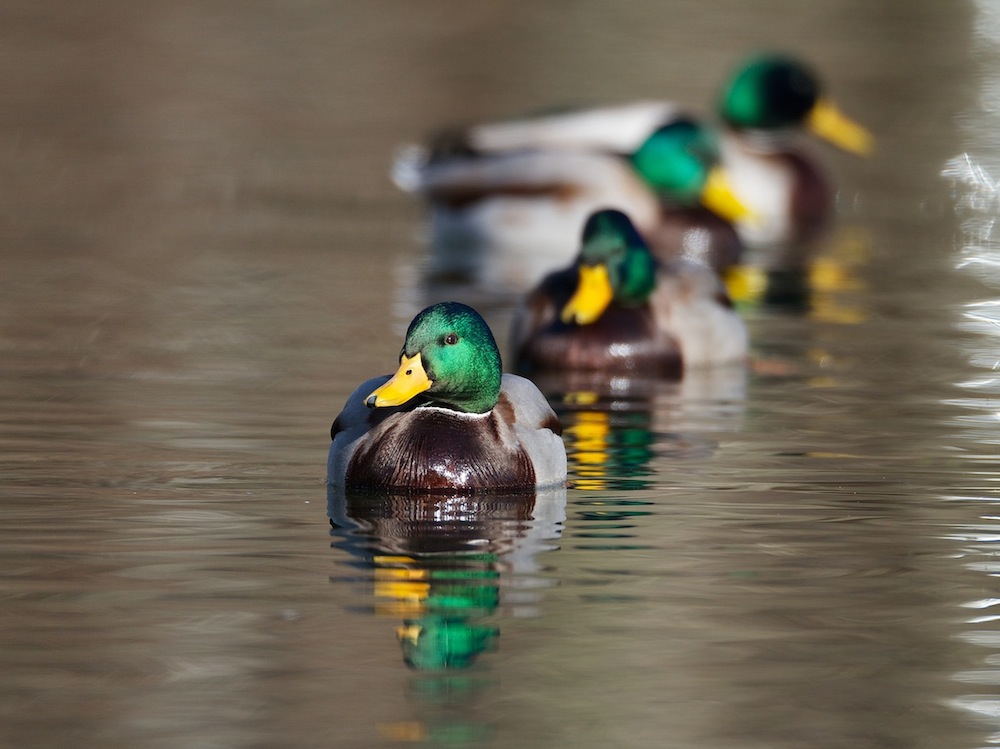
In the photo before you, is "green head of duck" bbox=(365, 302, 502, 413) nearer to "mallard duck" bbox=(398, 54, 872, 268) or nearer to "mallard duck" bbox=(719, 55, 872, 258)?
"mallard duck" bbox=(398, 54, 872, 268)

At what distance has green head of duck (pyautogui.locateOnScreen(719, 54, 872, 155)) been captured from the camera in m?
19.5

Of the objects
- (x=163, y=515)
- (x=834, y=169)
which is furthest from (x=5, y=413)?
(x=834, y=169)

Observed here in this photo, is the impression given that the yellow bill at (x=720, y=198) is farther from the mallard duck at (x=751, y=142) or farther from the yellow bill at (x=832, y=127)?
the yellow bill at (x=832, y=127)

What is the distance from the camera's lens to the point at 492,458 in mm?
7965

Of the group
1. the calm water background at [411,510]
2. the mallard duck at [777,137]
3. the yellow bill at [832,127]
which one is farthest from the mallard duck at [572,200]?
the yellow bill at [832,127]

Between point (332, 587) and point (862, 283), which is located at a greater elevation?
point (862, 283)

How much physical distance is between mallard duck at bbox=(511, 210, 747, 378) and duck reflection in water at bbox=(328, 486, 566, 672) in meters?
3.08

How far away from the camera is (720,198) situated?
16.0 metres

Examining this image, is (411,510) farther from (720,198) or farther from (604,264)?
(720,198)

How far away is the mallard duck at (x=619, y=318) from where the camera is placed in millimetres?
11242

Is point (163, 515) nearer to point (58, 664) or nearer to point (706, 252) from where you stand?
point (58, 664)

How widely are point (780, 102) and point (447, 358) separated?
12077 mm

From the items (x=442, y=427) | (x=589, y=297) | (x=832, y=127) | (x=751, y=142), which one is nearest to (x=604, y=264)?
(x=589, y=297)

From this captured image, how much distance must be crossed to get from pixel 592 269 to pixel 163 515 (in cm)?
402
